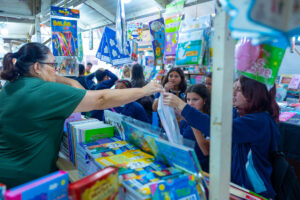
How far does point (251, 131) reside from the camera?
1.22 metres

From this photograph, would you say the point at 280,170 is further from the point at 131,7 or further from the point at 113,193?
the point at 131,7

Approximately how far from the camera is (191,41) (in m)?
1.29

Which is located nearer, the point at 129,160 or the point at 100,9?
the point at 129,160

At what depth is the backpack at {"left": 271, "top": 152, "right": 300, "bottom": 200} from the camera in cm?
121

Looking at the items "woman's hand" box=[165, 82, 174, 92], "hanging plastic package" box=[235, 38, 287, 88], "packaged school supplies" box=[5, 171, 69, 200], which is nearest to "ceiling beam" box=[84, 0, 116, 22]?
"woman's hand" box=[165, 82, 174, 92]

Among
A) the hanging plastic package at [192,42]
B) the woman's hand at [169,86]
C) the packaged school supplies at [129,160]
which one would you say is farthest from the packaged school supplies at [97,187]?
the woman's hand at [169,86]

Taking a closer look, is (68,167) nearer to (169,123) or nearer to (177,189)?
(169,123)

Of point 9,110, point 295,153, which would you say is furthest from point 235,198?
point 295,153

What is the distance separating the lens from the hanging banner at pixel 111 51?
247cm

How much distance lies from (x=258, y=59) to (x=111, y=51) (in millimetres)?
1848

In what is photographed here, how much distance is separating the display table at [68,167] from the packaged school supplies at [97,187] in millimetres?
711

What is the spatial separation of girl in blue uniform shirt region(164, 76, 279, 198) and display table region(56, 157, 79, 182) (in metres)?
0.78

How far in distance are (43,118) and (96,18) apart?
370cm

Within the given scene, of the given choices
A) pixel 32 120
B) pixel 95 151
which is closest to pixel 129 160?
pixel 95 151
